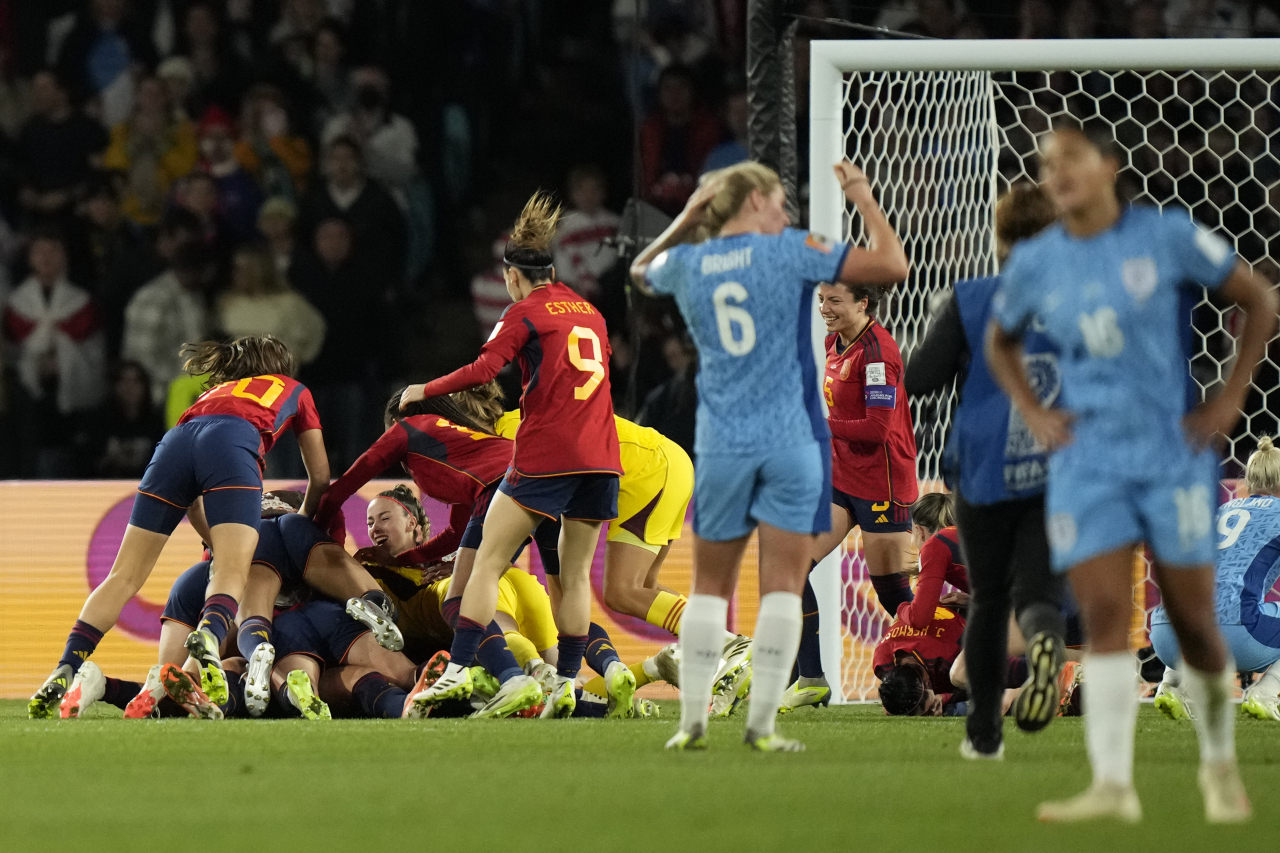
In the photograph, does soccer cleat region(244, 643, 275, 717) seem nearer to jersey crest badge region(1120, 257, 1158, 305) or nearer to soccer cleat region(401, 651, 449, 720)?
soccer cleat region(401, 651, 449, 720)

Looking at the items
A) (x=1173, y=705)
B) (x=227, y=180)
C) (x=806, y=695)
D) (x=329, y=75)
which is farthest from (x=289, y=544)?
(x=329, y=75)

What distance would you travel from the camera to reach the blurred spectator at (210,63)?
494 inches

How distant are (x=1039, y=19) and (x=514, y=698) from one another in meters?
7.90

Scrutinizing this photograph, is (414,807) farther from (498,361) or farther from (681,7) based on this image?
(681,7)

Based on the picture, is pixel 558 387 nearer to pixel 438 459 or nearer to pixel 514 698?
pixel 438 459

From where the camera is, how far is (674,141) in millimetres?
12258

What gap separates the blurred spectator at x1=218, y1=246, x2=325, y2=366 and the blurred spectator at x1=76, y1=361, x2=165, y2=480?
81 centimetres

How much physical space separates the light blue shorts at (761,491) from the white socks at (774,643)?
8.4 inches

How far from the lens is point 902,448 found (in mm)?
7809

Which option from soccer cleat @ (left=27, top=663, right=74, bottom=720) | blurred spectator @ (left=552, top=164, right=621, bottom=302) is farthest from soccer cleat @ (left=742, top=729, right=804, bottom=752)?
blurred spectator @ (left=552, top=164, right=621, bottom=302)

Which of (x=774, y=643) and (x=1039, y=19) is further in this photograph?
(x=1039, y=19)

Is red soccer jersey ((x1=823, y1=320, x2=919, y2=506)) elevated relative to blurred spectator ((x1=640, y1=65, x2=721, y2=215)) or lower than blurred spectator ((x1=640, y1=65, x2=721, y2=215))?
lower

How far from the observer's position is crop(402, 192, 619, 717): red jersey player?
22.0 feet

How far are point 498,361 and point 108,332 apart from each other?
6081mm
